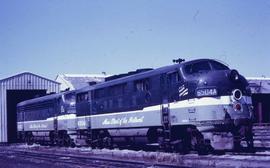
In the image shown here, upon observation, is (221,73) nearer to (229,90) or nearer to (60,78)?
(229,90)

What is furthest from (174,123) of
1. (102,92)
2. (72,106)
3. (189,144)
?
(72,106)

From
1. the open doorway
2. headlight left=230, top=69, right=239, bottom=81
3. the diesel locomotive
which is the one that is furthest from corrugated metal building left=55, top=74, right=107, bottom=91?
headlight left=230, top=69, right=239, bottom=81

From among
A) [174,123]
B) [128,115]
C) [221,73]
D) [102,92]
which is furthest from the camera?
[102,92]

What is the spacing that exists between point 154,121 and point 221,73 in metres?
4.39

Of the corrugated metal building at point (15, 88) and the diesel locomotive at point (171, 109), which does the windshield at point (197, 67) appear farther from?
the corrugated metal building at point (15, 88)

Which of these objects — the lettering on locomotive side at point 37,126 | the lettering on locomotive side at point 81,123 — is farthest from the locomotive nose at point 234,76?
the lettering on locomotive side at point 37,126

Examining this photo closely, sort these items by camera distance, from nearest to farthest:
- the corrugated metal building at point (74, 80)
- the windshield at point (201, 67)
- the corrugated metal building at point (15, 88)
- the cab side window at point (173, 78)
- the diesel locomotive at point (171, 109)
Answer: the diesel locomotive at point (171, 109)
the windshield at point (201, 67)
the cab side window at point (173, 78)
the corrugated metal building at point (15, 88)
the corrugated metal building at point (74, 80)

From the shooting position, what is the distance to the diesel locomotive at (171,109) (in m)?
16.3

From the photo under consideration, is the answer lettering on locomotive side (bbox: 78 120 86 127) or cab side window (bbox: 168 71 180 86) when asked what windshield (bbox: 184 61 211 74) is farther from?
lettering on locomotive side (bbox: 78 120 86 127)

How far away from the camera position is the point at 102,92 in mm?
25000

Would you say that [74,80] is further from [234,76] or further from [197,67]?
[234,76]

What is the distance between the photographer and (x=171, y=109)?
18.2m

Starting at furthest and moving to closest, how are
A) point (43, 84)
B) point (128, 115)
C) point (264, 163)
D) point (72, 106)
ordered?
point (43, 84) < point (72, 106) < point (128, 115) < point (264, 163)

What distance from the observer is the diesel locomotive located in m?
→ 16.3
